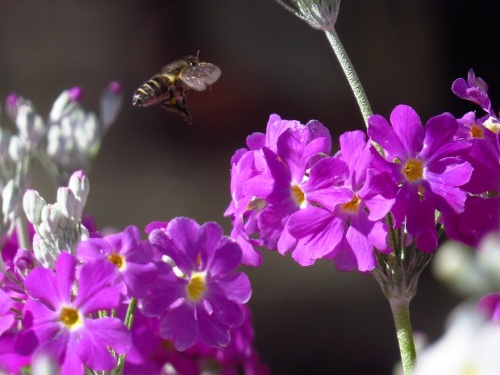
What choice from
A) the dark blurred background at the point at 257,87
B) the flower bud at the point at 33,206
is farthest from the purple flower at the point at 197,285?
the dark blurred background at the point at 257,87

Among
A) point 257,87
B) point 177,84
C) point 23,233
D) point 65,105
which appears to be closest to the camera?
point 23,233

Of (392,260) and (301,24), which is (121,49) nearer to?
(301,24)

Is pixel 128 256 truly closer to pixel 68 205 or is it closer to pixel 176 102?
pixel 68 205

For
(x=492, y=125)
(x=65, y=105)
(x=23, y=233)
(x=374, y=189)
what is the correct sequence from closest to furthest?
1. (x=374, y=189)
2. (x=492, y=125)
3. (x=23, y=233)
4. (x=65, y=105)

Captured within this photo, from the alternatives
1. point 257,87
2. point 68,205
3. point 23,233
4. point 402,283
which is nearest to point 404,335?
point 402,283

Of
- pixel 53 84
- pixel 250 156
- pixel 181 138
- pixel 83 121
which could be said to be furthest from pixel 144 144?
pixel 250 156

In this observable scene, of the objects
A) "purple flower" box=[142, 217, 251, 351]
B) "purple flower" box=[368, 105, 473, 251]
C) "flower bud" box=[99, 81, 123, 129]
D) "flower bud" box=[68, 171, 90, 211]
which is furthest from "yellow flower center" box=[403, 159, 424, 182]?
"flower bud" box=[99, 81, 123, 129]

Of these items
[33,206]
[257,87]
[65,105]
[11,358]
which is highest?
[257,87]
